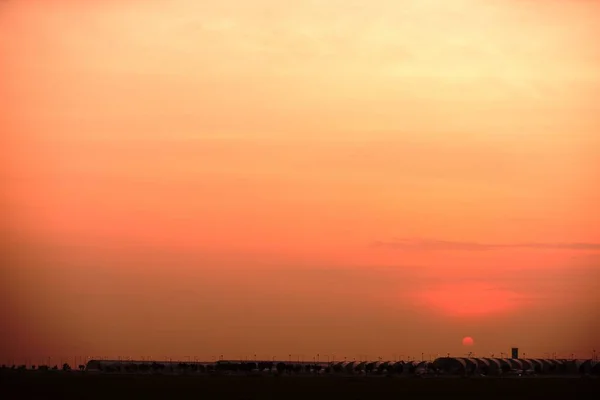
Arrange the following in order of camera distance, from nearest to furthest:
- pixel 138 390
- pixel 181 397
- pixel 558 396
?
1. pixel 181 397
2. pixel 558 396
3. pixel 138 390

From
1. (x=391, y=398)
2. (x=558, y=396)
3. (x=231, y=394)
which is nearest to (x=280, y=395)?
(x=231, y=394)

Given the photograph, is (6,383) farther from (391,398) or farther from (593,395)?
(593,395)

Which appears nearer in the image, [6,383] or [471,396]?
[471,396]

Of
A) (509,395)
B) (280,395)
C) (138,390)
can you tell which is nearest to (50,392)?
(138,390)

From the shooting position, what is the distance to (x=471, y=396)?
10506cm

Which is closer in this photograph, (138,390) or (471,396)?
(471,396)

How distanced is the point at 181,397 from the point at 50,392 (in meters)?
14.4

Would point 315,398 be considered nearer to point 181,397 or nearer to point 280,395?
point 280,395

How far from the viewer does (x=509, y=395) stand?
106938 millimetres

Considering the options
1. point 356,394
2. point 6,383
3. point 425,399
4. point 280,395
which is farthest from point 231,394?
point 6,383

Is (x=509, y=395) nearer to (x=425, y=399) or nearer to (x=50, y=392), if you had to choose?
(x=425, y=399)

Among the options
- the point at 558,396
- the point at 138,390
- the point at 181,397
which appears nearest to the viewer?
the point at 181,397

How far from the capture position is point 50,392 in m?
101

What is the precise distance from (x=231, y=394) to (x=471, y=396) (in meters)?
25.7
